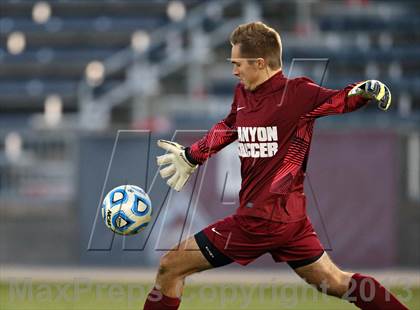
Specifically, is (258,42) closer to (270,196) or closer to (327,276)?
(270,196)

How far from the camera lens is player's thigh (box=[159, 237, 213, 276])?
5637 millimetres

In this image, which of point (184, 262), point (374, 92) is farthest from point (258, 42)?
point (184, 262)

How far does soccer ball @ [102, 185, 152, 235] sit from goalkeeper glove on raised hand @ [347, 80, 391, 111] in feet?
5.23

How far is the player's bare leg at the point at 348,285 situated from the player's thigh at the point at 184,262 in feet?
1.88

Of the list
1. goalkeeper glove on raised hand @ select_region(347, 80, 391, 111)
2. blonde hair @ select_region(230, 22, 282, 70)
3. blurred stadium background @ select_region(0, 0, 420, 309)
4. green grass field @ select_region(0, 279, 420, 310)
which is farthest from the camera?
blurred stadium background @ select_region(0, 0, 420, 309)

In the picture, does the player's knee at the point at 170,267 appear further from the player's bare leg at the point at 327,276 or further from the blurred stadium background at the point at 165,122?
the blurred stadium background at the point at 165,122

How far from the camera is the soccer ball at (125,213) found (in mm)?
6117

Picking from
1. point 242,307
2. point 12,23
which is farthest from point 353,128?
point 12,23

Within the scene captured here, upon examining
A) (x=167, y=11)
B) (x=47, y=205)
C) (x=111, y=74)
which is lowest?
(x=47, y=205)

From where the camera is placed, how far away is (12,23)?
2119 centimetres

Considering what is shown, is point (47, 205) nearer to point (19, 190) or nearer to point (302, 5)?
point (19, 190)

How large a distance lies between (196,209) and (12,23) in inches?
380

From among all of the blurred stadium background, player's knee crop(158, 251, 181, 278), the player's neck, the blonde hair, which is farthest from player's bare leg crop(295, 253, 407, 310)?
the blurred stadium background

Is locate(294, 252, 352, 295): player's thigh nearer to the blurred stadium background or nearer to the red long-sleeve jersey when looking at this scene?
the red long-sleeve jersey
